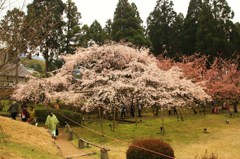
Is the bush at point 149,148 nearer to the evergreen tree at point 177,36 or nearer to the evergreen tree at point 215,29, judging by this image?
the evergreen tree at point 215,29

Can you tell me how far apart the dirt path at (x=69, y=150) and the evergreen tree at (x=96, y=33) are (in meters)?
31.5

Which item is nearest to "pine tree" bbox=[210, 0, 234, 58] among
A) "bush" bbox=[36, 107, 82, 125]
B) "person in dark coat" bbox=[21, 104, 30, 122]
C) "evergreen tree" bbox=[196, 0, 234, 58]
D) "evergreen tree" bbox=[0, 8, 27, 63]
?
"evergreen tree" bbox=[196, 0, 234, 58]

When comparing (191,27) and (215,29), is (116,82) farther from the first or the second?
(191,27)

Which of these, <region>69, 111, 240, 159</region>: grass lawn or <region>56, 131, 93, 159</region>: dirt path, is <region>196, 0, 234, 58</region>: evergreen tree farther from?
<region>56, 131, 93, 159</region>: dirt path

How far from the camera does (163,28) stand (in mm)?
48406

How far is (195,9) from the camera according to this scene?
4681 centimetres

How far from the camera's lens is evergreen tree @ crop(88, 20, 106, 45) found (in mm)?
48719

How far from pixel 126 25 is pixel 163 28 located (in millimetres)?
9194

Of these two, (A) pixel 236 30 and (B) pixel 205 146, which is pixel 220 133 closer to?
(B) pixel 205 146

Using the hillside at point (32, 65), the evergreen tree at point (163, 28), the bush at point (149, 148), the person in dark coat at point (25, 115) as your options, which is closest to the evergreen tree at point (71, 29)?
the hillside at point (32, 65)

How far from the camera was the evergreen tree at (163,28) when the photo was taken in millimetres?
48188

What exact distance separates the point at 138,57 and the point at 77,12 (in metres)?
21.3

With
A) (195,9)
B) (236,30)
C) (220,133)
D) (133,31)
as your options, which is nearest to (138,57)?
(220,133)

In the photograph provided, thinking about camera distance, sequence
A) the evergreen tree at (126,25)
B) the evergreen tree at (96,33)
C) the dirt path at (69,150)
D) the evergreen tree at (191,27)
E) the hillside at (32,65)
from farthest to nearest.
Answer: the evergreen tree at (96,33), the evergreen tree at (191,27), the evergreen tree at (126,25), the dirt path at (69,150), the hillside at (32,65)
